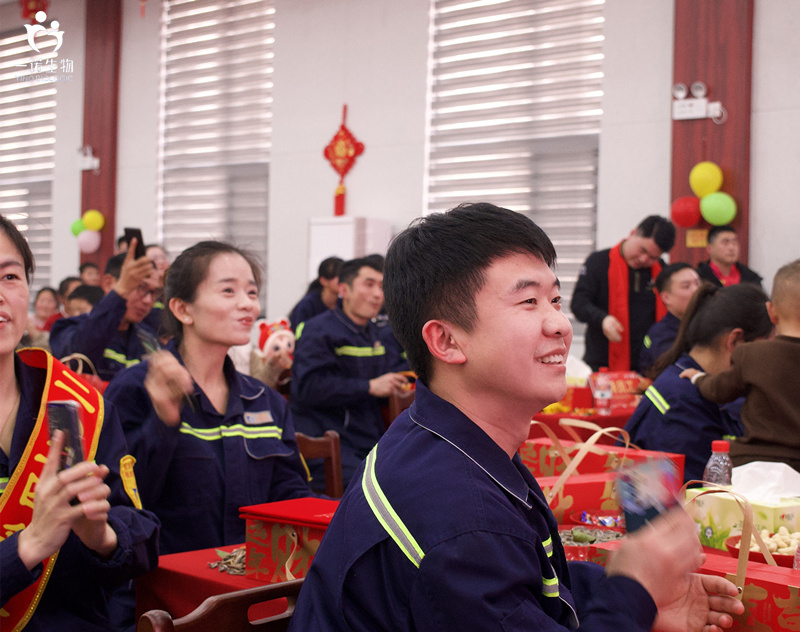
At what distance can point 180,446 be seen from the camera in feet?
6.68

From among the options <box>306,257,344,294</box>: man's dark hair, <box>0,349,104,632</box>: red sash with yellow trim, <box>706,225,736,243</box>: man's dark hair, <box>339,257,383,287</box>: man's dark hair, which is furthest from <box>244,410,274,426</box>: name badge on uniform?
<box>706,225,736,243</box>: man's dark hair

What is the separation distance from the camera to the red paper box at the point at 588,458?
2.11 m

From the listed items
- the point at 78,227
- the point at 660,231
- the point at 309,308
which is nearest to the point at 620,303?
the point at 660,231

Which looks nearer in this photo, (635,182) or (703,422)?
(703,422)

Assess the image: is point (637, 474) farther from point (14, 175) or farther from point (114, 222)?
point (14, 175)

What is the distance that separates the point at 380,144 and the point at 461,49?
122 cm

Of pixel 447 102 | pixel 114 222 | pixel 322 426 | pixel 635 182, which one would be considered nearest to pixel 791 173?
pixel 635 182

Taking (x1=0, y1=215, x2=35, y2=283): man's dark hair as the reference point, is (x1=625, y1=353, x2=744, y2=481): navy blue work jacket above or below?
below

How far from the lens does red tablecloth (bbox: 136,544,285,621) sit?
1.57 metres

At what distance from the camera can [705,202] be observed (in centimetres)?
609

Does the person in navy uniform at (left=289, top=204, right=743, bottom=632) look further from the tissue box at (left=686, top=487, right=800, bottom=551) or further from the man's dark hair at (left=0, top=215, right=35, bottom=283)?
the man's dark hair at (left=0, top=215, right=35, bottom=283)

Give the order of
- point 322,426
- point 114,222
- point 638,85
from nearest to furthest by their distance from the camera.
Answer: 1. point 322,426
2. point 638,85
3. point 114,222

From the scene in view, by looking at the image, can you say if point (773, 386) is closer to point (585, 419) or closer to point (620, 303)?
point (585, 419)

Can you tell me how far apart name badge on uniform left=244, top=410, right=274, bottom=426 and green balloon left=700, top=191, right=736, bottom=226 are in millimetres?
4798
